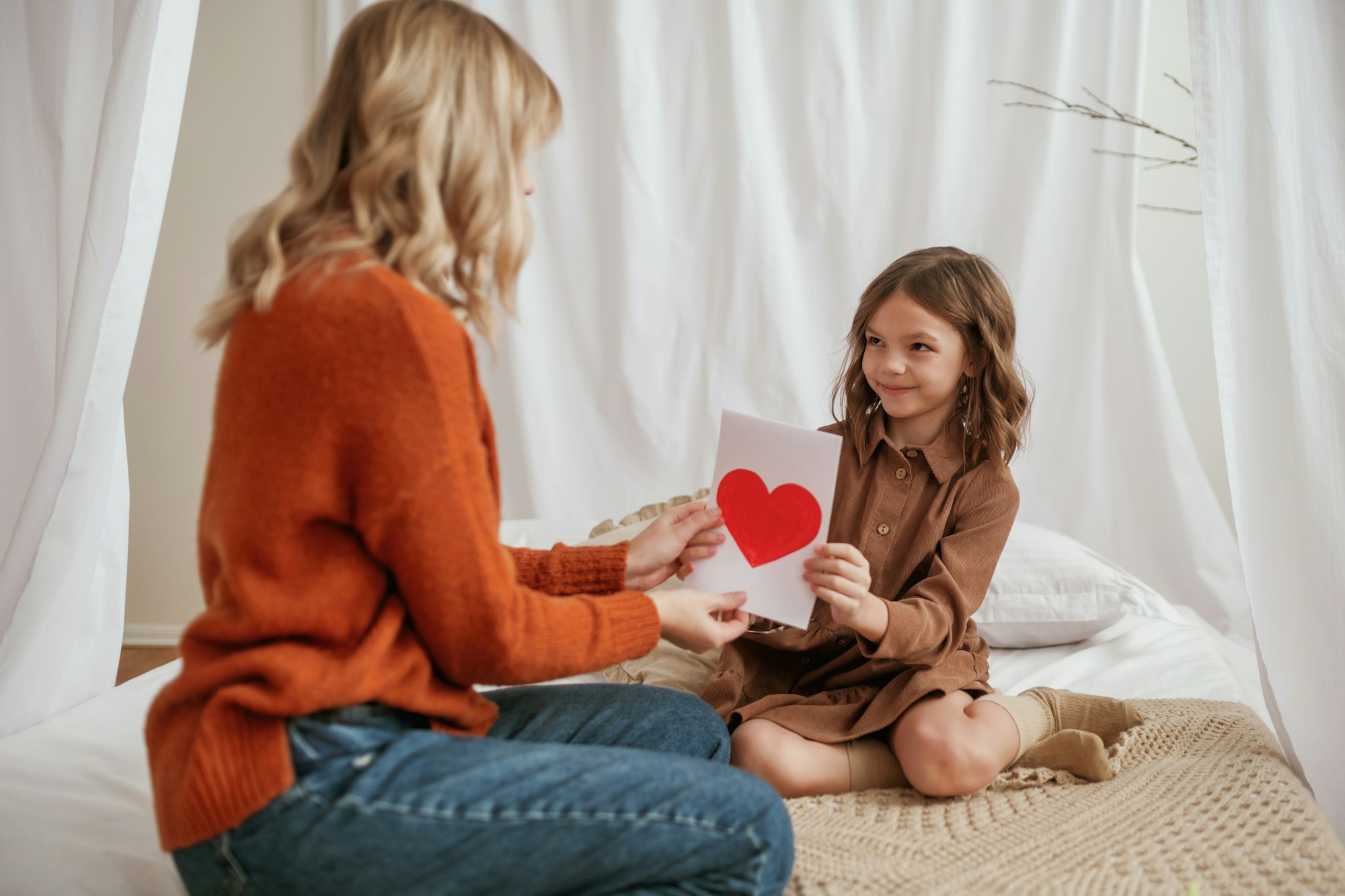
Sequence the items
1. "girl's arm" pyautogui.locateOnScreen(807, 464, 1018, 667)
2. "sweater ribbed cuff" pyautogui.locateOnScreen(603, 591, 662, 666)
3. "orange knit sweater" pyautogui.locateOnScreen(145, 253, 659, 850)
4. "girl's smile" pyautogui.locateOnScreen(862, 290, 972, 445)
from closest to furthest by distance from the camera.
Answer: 1. "orange knit sweater" pyautogui.locateOnScreen(145, 253, 659, 850)
2. "sweater ribbed cuff" pyautogui.locateOnScreen(603, 591, 662, 666)
3. "girl's arm" pyautogui.locateOnScreen(807, 464, 1018, 667)
4. "girl's smile" pyautogui.locateOnScreen(862, 290, 972, 445)

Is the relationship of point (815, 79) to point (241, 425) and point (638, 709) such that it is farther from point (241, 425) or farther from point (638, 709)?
point (241, 425)

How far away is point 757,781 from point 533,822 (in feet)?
0.72

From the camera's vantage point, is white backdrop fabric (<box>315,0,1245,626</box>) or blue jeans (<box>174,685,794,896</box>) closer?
blue jeans (<box>174,685,794,896</box>)

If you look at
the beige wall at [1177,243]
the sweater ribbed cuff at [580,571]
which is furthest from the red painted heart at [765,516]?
the beige wall at [1177,243]

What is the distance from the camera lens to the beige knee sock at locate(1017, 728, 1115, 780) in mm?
1221

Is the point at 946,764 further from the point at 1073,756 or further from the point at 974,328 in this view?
the point at 974,328

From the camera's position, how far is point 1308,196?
113 centimetres

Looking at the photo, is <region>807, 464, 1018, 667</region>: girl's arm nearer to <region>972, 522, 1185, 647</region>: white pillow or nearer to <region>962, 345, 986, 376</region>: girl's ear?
<region>962, 345, 986, 376</region>: girl's ear

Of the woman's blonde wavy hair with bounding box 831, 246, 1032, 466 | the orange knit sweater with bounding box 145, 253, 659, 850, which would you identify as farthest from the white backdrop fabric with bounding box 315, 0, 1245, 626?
the orange knit sweater with bounding box 145, 253, 659, 850

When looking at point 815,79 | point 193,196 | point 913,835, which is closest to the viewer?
point 913,835

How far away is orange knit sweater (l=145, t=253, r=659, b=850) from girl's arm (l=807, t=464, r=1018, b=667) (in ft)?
1.56

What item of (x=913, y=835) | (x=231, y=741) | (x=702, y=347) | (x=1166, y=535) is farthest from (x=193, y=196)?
(x=1166, y=535)

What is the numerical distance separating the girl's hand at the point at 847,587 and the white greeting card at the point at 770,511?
0.02 m

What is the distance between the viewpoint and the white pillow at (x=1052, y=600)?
1.73 metres
